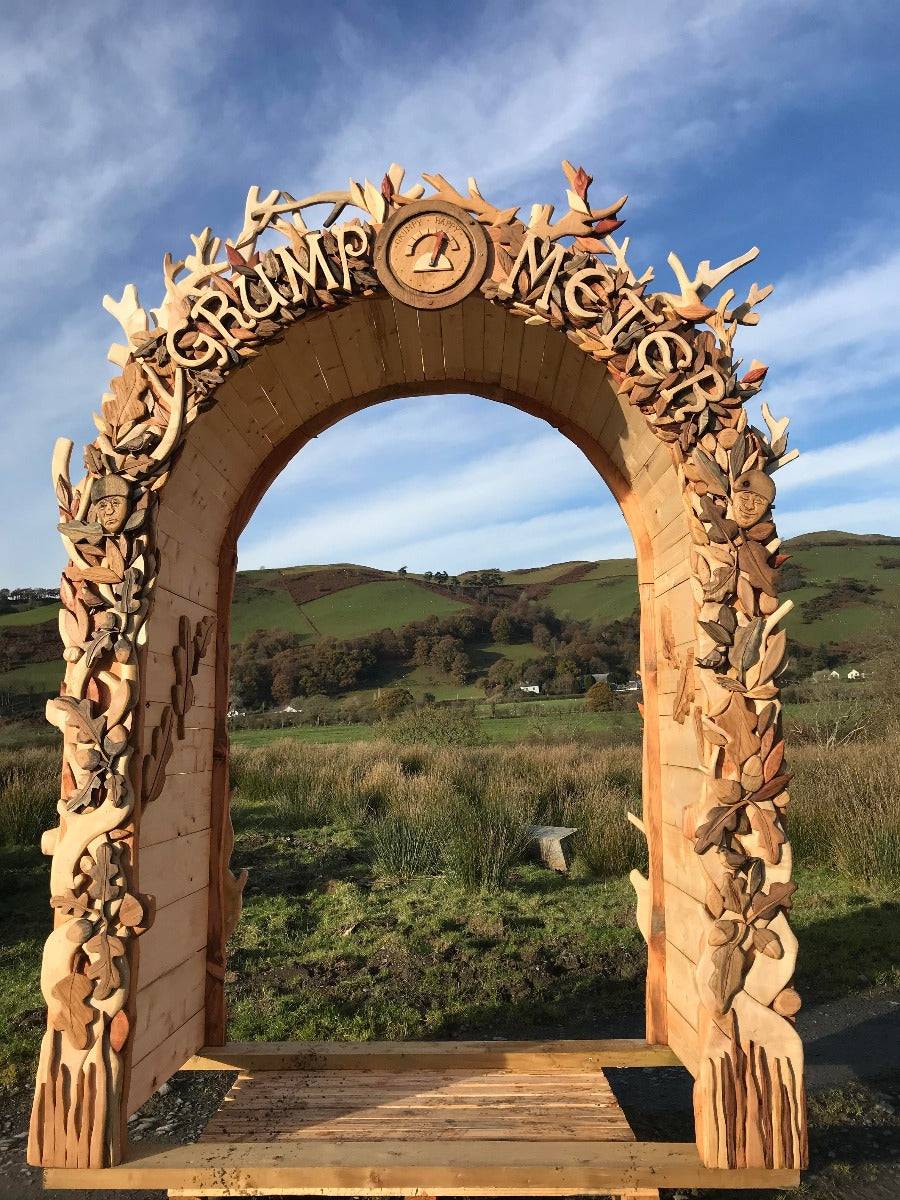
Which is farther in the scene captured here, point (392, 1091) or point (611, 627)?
point (611, 627)

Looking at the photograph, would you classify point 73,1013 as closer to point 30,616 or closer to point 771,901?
point 771,901

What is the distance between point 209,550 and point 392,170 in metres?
1.53

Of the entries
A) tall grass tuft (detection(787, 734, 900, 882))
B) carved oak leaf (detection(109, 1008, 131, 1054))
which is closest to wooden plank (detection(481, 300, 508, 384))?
carved oak leaf (detection(109, 1008, 131, 1054))

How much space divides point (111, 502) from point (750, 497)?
6.29 feet

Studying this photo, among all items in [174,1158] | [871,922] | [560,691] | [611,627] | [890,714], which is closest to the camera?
[174,1158]

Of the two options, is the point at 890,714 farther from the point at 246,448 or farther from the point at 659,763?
the point at 246,448

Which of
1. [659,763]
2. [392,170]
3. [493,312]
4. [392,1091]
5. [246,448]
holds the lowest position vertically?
[392,1091]

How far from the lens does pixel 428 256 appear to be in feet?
8.03

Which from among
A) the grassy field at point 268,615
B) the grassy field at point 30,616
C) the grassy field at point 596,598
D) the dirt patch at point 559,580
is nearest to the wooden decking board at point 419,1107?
the grassy field at point 30,616

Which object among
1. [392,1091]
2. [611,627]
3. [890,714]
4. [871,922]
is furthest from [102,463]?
[611,627]

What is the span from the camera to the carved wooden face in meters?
2.45

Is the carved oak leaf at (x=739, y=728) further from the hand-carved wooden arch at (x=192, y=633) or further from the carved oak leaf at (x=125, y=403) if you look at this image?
the carved oak leaf at (x=125, y=403)

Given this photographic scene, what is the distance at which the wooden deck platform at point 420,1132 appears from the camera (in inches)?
90.0

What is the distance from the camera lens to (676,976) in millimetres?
2887
